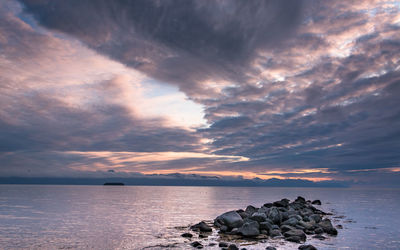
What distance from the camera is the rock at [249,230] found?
2617 centimetres

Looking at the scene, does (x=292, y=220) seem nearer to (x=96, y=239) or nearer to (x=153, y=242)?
(x=153, y=242)

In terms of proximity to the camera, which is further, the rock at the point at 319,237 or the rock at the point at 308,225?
the rock at the point at 308,225

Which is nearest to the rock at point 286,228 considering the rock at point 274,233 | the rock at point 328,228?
the rock at point 274,233

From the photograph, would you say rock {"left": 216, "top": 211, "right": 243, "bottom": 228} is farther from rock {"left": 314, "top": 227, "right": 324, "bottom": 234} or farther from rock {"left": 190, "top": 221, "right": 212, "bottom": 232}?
rock {"left": 314, "top": 227, "right": 324, "bottom": 234}

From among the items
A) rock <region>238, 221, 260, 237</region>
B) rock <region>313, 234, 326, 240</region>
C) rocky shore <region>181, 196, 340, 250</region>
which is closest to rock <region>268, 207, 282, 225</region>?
rocky shore <region>181, 196, 340, 250</region>

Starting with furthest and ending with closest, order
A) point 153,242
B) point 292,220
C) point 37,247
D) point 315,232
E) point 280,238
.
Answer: point 292,220 < point 315,232 < point 280,238 < point 153,242 < point 37,247

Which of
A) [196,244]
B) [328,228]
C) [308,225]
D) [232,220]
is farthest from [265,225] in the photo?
[196,244]

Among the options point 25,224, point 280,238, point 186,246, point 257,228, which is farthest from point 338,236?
point 25,224

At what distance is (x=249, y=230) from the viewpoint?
86.5ft

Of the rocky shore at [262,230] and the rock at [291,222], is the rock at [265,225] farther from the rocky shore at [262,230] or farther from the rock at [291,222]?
the rock at [291,222]

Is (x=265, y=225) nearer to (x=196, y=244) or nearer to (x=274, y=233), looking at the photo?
(x=274, y=233)

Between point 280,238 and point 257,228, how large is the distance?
2.32 meters

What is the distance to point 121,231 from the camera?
96.3ft

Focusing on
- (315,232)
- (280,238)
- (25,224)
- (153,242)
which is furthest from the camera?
(25,224)
